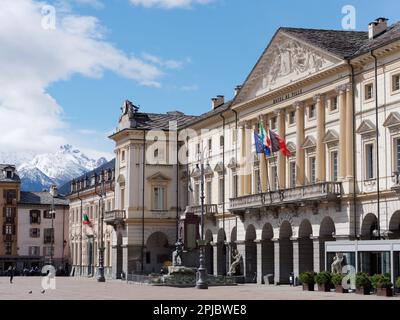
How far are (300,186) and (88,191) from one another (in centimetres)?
6227

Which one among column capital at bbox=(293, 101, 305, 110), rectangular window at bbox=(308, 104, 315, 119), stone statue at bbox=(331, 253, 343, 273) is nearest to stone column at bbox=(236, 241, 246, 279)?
column capital at bbox=(293, 101, 305, 110)

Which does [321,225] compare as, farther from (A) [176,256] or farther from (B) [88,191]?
(B) [88,191]

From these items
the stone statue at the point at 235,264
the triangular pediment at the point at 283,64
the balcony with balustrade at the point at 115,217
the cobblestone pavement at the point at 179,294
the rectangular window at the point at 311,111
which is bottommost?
the cobblestone pavement at the point at 179,294

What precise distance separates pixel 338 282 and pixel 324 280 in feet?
6.27

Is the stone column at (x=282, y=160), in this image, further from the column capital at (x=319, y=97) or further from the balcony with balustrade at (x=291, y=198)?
the column capital at (x=319, y=97)

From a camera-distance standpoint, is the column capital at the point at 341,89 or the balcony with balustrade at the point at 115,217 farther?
the balcony with balustrade at the point at 115,217

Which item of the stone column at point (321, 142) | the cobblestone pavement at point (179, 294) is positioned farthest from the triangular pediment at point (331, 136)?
the cobblestone pavement at point (179, 294)

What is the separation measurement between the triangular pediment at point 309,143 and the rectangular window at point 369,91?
7298mm

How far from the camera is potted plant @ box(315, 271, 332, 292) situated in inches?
2185

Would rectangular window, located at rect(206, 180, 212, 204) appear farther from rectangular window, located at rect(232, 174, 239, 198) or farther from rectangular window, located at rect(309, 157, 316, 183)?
rectangular window, located at rect(309, 157, 316, 183)

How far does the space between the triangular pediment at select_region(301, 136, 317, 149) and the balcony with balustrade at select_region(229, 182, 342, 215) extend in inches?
135

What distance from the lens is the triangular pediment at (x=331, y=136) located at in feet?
213

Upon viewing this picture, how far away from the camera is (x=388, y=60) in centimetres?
5912

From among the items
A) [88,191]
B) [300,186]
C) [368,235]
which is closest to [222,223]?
[300,186]
